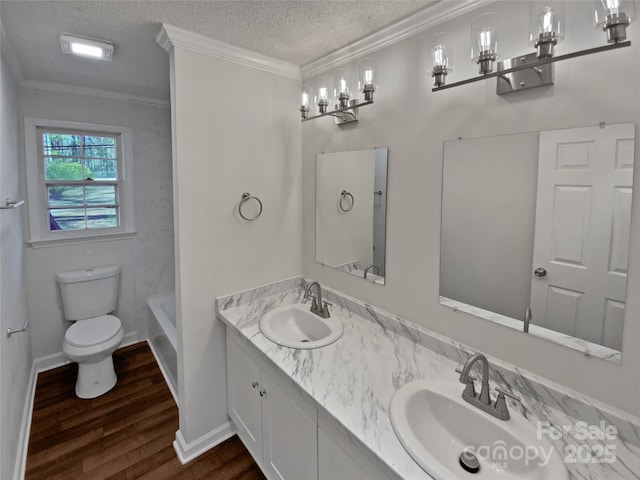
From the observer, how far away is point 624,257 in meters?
0.97

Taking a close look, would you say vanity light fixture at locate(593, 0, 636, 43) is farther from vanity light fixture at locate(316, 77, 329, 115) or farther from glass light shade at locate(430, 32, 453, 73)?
vanity light fixture at locate(316, 77, 329, 115)

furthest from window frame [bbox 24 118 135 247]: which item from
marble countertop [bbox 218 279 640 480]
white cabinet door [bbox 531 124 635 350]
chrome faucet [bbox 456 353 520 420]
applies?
white cabinet door [bbox 531 124 635 350]

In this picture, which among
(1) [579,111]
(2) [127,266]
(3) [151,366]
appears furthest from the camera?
(2) [127,266]

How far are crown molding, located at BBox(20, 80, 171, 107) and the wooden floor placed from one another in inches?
89.3

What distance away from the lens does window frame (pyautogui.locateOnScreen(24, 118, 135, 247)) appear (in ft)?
7.93

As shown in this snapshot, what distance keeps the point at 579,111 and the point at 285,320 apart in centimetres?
162

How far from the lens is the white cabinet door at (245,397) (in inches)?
64.2

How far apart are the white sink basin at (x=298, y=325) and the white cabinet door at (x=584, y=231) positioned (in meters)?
0.92

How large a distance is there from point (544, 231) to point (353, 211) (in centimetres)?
97

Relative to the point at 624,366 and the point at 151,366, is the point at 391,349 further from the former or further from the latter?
the point at 151,366

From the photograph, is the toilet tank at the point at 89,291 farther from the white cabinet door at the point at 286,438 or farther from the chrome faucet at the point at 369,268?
the chrome faucet at the point at 369,268

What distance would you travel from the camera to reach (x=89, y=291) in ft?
8.62

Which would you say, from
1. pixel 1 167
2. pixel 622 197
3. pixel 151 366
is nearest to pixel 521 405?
pixel 622 197

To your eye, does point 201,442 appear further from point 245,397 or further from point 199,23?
point 199,23
